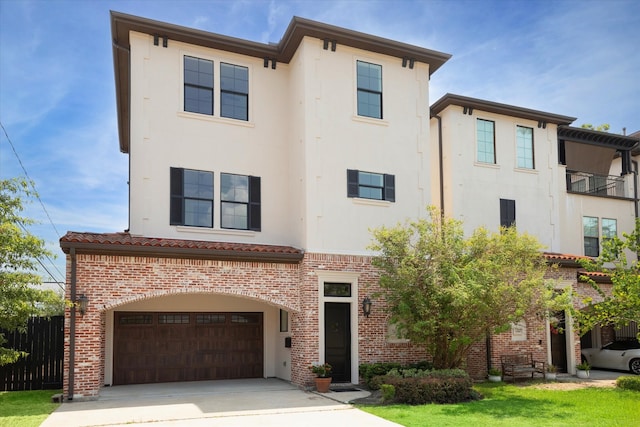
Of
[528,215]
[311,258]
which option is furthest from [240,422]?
[528,215]

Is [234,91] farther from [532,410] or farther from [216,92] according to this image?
[532,410]

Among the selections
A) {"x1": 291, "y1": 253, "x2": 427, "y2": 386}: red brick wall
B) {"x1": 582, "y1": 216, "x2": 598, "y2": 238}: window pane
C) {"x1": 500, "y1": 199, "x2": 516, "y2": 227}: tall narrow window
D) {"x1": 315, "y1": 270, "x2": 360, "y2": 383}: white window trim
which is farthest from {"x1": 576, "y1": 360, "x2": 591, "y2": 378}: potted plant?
{"x1": 315, "y1": 270, "x2": 360, "y2": 383}: white window trim

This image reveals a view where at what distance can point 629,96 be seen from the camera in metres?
20.0

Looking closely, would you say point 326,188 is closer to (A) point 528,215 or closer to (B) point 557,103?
(A) point 528,215

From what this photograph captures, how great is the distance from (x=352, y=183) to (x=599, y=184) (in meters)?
13.6

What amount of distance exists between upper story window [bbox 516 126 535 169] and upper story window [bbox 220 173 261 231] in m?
10.6

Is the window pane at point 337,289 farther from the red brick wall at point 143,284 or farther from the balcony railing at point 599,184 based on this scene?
the balcony railing at point 599,184

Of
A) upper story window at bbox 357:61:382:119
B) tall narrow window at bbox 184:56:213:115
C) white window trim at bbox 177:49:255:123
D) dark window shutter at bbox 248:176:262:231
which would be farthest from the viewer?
upper story window at bbox 357:61:382:119

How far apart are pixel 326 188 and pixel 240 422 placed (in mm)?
7685

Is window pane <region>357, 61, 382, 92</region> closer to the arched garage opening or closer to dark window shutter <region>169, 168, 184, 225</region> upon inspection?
dark window shutter <region>169, 168, 184, 225</region>

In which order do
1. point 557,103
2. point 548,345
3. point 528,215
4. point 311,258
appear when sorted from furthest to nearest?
point 557,103
point 528,215
point 548,345
point 311,258

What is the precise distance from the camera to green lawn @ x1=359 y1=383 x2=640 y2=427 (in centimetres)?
1209

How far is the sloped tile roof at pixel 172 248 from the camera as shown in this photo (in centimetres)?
1447

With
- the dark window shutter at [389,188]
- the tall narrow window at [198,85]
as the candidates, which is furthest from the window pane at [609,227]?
the tall narrow window at [198,85]
